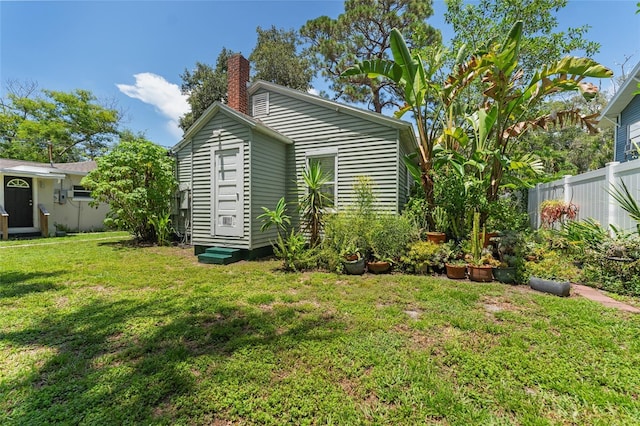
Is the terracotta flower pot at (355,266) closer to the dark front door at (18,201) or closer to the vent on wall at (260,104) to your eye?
the vent on wall at (260,104)

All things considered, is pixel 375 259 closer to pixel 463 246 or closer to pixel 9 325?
pixel 463 246

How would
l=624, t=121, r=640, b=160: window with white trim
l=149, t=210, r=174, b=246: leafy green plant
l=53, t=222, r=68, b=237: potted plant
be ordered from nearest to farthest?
1. l=624, t=121, r=640, b=160: window with white trim
2. l=149, t=210, r=174, b=246: leafy green plant
3. l=53, t=222, r=68, b=237: potted plant

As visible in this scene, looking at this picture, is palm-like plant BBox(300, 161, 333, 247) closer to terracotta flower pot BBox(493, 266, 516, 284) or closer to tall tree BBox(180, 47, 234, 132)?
terracotta flower pot BBox(493, 266, 516, 284)

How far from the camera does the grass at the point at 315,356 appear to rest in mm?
2021

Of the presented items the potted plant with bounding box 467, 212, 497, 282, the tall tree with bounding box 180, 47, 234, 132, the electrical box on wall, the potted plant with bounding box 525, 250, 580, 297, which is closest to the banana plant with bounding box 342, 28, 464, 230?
the potted plant with bounding box 467, 212, 497, 282

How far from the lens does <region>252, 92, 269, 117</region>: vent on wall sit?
9.24 meters

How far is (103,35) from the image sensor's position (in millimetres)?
11570

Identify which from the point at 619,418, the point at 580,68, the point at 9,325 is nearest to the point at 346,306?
the point at 619,418

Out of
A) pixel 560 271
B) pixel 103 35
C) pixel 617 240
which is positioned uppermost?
pixel 103 35

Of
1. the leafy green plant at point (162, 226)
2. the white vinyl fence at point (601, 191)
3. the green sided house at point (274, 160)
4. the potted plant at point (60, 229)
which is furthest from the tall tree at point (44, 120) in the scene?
the white vinyl fence at point (601, 191)

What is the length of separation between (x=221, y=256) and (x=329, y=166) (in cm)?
400

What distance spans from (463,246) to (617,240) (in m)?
2.36

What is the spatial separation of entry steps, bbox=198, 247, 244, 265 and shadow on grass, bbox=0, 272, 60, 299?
2825 mm

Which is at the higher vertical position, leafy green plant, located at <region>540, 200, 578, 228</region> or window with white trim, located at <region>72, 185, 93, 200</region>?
window with white trim, located at <region>72, 185, 93, 200</region>
